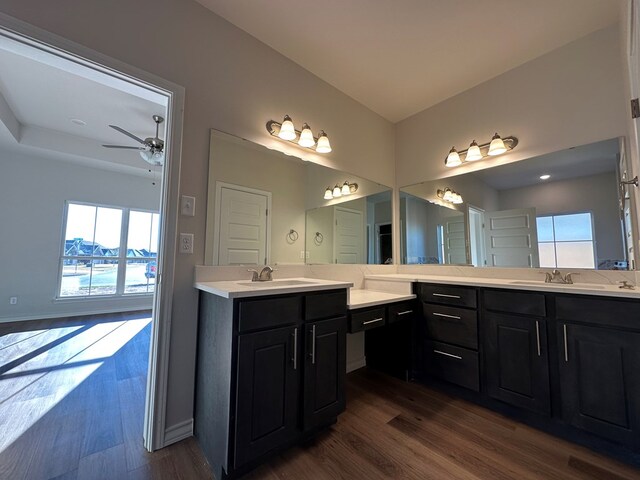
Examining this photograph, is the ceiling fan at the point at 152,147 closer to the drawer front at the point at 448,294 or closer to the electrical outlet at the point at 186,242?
the electrical outlet at the point at 186,242

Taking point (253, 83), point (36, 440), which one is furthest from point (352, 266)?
point (36, 440)

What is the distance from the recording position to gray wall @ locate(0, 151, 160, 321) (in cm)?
406

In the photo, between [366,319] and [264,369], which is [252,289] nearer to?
[264,369]

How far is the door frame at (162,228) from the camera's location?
1.38 metres

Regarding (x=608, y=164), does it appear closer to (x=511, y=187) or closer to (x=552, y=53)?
(x=511, y=187)

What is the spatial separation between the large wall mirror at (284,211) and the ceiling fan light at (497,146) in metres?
1.12

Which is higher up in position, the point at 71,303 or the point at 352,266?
the point at 352,266

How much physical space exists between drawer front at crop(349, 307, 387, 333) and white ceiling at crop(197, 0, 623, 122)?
6.87 feet

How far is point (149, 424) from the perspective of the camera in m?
1.44

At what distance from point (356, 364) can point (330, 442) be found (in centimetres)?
109

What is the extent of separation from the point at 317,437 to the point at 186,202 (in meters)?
1.65

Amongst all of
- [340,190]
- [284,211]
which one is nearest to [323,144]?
[340,190]

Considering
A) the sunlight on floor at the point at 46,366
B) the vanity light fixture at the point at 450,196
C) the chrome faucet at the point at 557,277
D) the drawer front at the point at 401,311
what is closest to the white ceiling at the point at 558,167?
the vanity light fixture at the point at 450,196

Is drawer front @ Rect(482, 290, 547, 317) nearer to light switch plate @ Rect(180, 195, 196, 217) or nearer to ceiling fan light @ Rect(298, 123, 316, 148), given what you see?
ceiling fan light @ Rect(298, 123, 316, 148)
